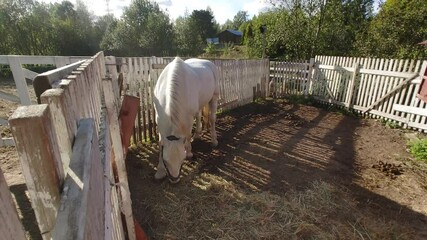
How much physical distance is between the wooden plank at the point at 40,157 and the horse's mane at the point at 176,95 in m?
2.63

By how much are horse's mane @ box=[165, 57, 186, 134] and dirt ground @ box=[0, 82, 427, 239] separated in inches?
45.9

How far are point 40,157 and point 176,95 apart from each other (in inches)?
117

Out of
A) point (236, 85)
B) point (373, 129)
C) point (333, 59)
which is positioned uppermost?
point (333, 59)

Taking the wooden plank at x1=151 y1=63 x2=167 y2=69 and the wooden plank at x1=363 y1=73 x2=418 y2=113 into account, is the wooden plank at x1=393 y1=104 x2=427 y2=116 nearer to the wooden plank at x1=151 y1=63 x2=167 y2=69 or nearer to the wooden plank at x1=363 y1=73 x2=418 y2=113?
the wooden plank at x1=363 y1=73 x2=418 y2=113

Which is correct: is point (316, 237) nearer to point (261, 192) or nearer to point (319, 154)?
point (261, 192)

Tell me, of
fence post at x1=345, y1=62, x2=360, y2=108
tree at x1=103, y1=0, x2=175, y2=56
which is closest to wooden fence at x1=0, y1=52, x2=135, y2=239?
fence post at x1=345, y1=62, x2=360, y2=108

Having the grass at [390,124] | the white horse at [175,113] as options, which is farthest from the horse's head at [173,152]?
the grass at [390,124]

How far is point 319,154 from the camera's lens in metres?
4.98

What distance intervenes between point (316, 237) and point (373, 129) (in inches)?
193

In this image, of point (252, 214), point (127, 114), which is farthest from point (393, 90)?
point (127, 114)

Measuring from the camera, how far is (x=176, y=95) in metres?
3.44

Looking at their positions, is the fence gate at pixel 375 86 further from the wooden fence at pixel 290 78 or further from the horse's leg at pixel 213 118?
the horse's leg at pixel 213 118

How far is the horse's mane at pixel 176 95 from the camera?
3.27 metres

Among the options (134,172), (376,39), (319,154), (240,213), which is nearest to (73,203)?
(240,213)
